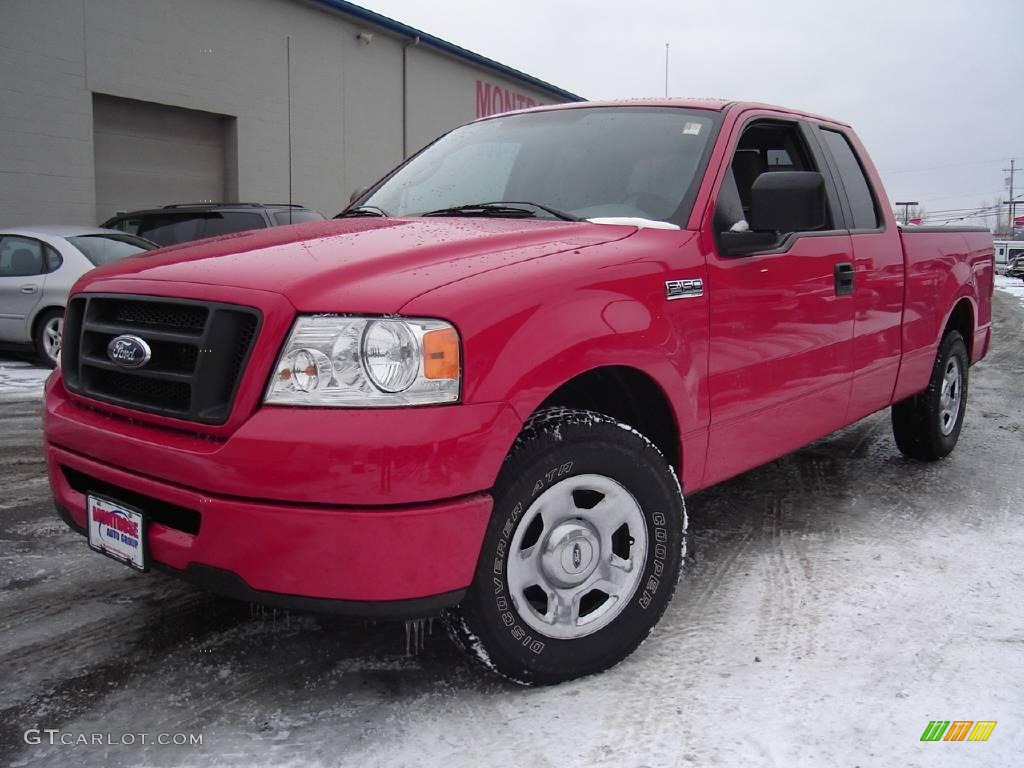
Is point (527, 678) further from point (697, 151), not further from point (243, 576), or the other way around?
point (697, 151)

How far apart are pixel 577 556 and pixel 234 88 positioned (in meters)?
15.0

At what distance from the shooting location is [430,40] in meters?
19.8

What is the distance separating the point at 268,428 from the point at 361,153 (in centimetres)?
1742

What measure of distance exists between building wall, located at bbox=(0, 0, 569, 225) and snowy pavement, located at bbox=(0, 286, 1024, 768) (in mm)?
10646

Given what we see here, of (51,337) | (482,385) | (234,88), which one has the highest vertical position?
(234,88)

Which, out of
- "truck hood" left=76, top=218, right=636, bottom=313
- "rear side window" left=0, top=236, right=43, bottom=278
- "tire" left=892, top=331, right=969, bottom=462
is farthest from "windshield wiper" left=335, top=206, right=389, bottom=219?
"rear side window" left=0, top=236, right=43, bottom=278

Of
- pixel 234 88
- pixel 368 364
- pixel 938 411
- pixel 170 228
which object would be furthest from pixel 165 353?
pixel 234 88

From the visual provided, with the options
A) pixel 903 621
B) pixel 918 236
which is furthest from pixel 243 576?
pixel 918 236

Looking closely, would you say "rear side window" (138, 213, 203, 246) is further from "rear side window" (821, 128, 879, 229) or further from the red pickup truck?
"rear side window" (821, 128, 879, 229)

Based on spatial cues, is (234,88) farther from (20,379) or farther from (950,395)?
(950,395)

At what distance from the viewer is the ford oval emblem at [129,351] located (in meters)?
2.41

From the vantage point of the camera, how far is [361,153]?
1866cm

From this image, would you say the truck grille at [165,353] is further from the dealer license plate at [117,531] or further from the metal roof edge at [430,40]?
the metal roof edge at [430,40]

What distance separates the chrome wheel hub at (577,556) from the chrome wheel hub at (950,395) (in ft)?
10.6
